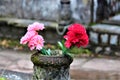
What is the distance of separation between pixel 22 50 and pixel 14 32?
662 mm

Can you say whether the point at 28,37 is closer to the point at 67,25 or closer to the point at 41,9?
the point at 67,25

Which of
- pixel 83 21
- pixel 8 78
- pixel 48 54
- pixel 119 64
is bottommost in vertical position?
pixel 119 64

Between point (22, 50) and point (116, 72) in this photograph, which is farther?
point (22, 50)

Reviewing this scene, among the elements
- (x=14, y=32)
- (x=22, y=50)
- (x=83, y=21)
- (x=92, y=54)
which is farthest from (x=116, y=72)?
(x=14, y=32)

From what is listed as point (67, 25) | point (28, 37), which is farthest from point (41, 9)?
point (28, 37)

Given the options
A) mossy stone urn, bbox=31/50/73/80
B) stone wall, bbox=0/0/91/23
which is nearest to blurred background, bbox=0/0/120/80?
stone wall, bbox=0/0/91/23

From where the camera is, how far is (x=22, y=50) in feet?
25.0

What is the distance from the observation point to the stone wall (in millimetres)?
7473

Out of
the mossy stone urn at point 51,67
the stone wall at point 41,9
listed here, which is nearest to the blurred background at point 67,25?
the stone wall at point 41,9

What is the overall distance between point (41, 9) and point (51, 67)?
17.0 feet

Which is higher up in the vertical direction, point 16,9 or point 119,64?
point 16,9

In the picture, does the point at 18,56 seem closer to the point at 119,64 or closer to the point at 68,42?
the point at 119,64

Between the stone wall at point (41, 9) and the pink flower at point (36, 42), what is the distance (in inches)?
184

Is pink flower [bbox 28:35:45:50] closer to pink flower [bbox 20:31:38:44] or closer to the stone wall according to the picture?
pink flower [bbox 20:31:38:44]
